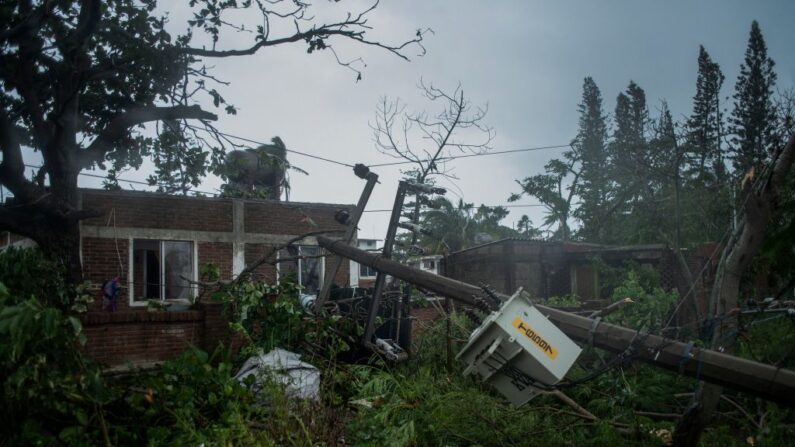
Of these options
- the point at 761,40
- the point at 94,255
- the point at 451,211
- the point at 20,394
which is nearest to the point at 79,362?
the point at 20,394

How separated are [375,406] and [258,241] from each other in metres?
9.98

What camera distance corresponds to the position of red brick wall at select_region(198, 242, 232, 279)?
15.4 metres

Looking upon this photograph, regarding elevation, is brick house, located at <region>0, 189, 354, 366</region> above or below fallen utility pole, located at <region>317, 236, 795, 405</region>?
above

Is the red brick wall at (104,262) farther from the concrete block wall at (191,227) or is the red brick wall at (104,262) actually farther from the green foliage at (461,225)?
the green foliage at (461,225)

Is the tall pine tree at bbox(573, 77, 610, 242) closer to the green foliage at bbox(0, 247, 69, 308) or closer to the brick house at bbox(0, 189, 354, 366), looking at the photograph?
the brick house at bbox(0, 189, 354, 366)

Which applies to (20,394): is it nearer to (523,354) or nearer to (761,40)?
(523,354)

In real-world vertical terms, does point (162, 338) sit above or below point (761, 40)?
below

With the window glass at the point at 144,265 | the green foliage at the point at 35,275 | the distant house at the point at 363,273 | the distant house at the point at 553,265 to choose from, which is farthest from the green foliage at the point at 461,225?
the green foliage at the point at 35,275

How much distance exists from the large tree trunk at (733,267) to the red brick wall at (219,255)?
1193 cm

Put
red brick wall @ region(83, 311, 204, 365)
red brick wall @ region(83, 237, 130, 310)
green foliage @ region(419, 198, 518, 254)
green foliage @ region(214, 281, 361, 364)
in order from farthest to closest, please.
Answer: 1. green foliage @ region(419, 198, 518, 254)
2. red brick wall @ region(83, 237, 130, 310)
3. green foliage @ region(214, 281, 361, 364)
4. red brick wall @ region(83, 311, 204, 365)

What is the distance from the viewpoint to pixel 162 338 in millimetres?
8820

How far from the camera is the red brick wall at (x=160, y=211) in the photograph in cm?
1422

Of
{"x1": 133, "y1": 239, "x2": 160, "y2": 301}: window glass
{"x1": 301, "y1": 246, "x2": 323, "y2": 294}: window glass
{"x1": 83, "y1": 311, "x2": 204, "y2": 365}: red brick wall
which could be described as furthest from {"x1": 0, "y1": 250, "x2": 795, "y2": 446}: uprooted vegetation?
{"x1": 301, "y1": 246, "x2": 323, "y2": 294}: window glass

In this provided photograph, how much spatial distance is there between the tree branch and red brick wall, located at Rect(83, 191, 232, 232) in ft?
8.59
